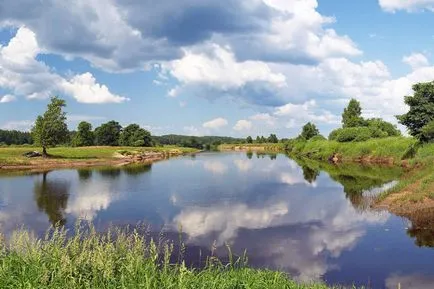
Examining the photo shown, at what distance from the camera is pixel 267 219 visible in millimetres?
31688

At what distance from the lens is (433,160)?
184ft

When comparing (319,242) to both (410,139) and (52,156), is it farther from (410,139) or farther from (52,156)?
(52,156)

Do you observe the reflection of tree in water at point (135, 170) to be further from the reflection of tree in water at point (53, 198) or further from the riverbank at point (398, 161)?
the riverbank at point (398, 161)

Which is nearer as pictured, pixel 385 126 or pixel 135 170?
pixel 135 170

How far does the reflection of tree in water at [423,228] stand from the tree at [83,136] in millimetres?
160624

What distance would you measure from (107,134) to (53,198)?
5994 inches

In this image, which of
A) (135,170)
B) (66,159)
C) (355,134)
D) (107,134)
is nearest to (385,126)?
(355,134)

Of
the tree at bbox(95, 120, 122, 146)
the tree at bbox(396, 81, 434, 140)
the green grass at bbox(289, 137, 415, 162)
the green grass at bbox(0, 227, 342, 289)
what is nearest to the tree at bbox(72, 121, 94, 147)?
the tree at bbox(95, 120, 122, 146)

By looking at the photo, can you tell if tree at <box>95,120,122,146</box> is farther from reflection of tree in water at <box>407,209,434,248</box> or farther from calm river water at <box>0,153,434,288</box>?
reflection of tree in water at <box>407,209,434,248</box>

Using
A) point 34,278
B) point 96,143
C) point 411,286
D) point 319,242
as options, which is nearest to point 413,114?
point 319,242

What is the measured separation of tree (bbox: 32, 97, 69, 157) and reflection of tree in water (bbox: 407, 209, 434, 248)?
80514 millimetres

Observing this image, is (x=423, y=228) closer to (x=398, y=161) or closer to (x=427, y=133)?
(x=427, y=133)

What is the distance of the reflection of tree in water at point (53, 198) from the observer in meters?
32.2

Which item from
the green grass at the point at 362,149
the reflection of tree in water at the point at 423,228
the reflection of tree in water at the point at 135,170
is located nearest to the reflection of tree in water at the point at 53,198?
Answer: the reflection of tree in water at the point at 135,170
